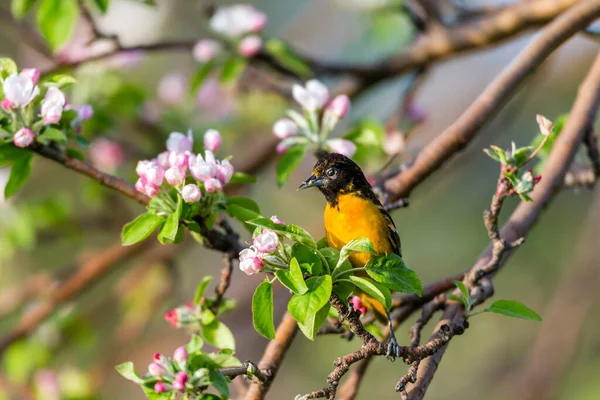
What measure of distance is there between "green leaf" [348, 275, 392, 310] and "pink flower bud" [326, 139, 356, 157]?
111 centimetres

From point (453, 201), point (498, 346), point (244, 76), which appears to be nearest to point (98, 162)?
point (244, 76)

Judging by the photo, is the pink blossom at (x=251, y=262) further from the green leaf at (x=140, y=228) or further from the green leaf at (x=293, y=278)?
the green leaf at (x=140, y=228)

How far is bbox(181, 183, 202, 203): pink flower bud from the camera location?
7.07ft

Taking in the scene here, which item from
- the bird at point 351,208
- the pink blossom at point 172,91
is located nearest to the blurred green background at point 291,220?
the pink blossom at point 172,91

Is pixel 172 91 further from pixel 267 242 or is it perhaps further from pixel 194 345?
pixel 267 242

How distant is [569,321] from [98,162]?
3.73 metres

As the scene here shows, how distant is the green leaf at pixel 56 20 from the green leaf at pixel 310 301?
2022 millimetres

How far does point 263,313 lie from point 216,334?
70 cm

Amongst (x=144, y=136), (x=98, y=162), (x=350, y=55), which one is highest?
(x=350, y=55)

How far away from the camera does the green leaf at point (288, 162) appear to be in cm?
282

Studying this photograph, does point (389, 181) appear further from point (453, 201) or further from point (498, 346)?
point (453, 201)

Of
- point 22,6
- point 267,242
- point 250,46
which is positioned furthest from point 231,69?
point 267,242

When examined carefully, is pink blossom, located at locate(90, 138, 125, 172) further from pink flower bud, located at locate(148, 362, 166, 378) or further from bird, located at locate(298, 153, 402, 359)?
pink flower bud, located at locate(148, 362, 166, 378)

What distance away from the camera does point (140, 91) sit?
194 inches
